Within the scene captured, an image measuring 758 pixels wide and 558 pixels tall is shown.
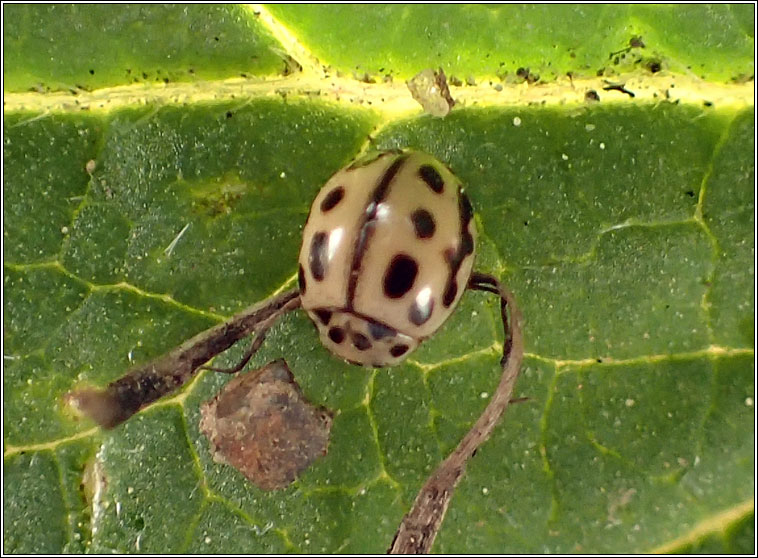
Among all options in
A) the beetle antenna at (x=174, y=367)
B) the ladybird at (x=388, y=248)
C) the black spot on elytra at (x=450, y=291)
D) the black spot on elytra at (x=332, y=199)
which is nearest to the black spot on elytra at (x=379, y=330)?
the ladybird at (x=388, y=248)

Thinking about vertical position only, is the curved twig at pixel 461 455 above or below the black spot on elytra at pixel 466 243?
below

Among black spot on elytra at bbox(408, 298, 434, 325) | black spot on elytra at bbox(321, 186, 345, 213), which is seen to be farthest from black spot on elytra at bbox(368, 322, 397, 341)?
black spot on elytra at bbox(321, 186, 345, 213)

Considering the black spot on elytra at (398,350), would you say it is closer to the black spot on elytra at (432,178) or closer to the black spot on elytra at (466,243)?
the black spot on elytra at (466,243)

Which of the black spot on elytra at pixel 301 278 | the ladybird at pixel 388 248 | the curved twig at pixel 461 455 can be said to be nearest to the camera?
the ladybird at pixel 388 248

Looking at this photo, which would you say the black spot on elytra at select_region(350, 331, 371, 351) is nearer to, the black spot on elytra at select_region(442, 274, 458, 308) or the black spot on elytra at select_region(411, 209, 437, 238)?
the black spot on elytra at select_region(442, 274, 458, 308)

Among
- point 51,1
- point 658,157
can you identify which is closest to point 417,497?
point 658,157

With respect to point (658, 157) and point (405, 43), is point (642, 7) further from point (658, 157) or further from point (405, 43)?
point (405, 43)
